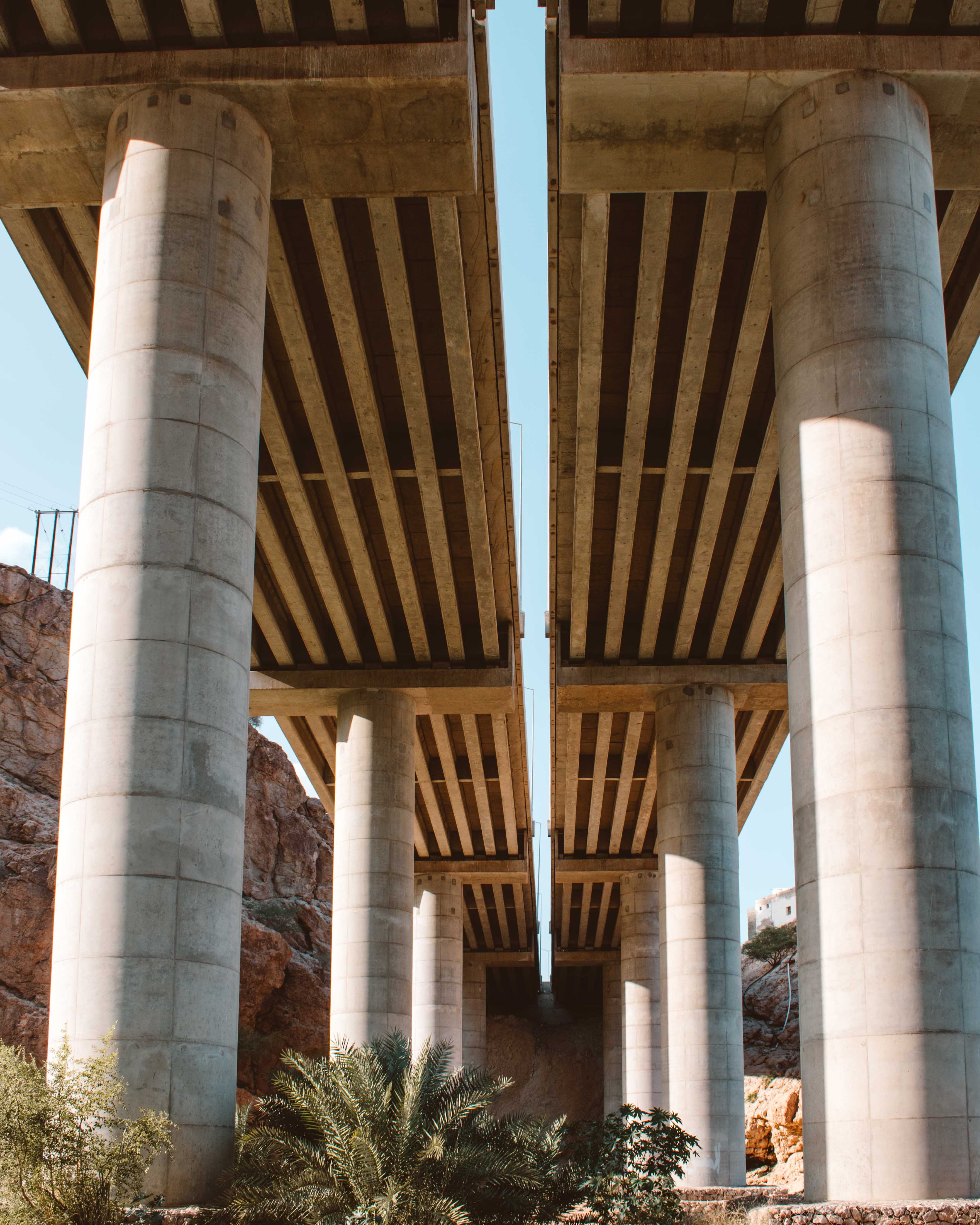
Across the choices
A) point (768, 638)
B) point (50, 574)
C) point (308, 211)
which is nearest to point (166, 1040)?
point (308, 211)

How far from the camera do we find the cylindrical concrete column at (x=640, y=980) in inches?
1764

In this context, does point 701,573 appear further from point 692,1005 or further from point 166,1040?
point 166,1040

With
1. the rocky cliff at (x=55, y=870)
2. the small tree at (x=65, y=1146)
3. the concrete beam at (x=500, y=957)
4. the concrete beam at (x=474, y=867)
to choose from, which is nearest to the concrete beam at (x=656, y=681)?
the rocky cliff at (x=55, y=870)

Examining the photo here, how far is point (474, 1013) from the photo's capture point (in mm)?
58500

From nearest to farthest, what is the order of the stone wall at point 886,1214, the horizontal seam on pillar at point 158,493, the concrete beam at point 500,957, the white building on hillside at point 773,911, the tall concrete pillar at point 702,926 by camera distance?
1. the stone wall at point 886,1214
2. the horizontal seam on pillar at point 158,493
3. the tall concrete pillar at point 702,926
4. the concrete beam at point 500,957
5. the white building on hillside at point 773,911

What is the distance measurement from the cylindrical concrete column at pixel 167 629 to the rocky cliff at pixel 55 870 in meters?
22.1

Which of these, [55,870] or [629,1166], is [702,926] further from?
[55,870]

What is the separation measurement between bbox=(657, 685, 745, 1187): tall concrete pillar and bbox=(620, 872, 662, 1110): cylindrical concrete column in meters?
17.1

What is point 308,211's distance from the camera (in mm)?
17219

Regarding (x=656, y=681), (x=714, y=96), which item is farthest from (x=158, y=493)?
(x=656, y=681)

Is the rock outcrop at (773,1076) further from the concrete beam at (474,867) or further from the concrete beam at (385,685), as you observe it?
the concrete beam at (385,685)

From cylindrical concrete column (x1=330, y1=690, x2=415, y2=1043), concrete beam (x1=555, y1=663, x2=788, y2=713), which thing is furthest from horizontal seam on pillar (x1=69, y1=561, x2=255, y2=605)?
concrete beam (x1=555, y1=663, x2=788, y2=713)

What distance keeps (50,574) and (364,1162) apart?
50869mm

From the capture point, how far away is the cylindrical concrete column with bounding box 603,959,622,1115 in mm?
56844
